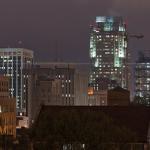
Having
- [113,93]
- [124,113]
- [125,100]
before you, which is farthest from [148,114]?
[113,93]

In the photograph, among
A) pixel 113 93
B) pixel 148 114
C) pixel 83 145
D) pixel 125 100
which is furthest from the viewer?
pixel 113 93

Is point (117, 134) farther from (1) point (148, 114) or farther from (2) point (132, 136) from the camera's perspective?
(1) point (148, 114)

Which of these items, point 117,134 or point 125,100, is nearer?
point 117,134

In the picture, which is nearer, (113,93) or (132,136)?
(132,136)

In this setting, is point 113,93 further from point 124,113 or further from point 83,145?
point 83,145

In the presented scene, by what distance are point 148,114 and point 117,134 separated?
26.9 ft

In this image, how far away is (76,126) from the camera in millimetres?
81125

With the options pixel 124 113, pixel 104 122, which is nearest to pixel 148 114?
pixel 124 113

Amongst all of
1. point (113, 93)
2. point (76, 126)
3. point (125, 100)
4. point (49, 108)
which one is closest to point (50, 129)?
point (76, 126)

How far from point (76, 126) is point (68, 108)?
8.48m

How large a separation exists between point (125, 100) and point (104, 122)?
5504cm

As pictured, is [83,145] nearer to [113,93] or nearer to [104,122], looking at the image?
[104,122]

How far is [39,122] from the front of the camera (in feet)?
274

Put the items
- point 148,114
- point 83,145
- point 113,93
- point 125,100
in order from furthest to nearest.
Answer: point 113,93
point 125,100
point 148,114
point 83,145
